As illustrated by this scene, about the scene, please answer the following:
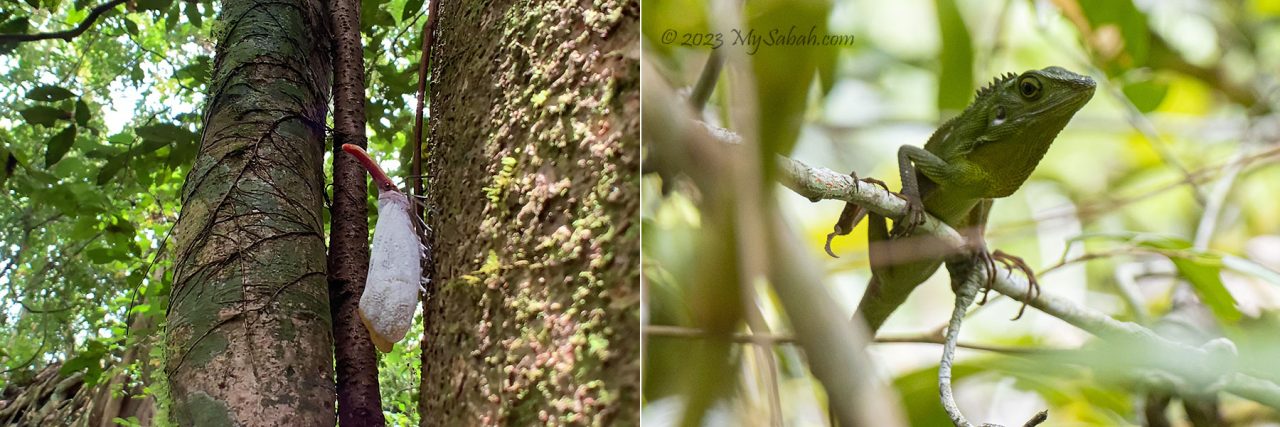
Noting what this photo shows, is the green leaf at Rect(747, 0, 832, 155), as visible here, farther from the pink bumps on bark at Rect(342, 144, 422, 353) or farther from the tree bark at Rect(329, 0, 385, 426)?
the tree bark at Rect(329, 0, 385, 426)

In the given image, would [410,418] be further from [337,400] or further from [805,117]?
[805,117]

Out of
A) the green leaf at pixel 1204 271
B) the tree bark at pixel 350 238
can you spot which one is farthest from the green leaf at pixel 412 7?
the green leaf at pixel 1204 271

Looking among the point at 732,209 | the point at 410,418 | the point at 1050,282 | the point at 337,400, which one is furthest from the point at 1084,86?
the point at 410,418

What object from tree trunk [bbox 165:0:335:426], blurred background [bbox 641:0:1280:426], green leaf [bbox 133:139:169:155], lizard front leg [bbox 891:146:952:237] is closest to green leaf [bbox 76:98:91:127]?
green leaf [bbox 133:139:169:155]

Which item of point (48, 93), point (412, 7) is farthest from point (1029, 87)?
point (48, 93)

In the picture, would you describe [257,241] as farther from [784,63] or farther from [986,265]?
[986,265]

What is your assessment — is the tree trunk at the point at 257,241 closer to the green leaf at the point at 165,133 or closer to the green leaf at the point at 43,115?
the green leaf at the point at 165,133
